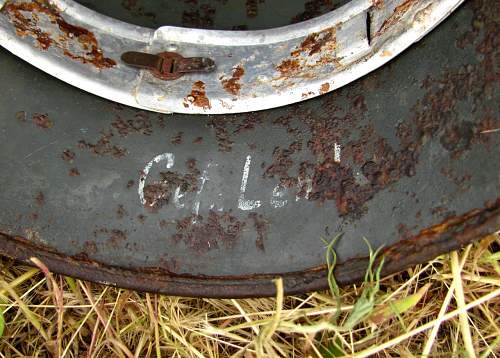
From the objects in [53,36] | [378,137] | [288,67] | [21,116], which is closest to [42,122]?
[21,116]

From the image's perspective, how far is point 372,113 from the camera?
105 cm

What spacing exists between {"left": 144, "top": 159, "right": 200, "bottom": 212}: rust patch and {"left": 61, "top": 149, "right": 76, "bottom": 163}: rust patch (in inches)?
5.7

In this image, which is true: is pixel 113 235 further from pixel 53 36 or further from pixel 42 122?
pixel 53 36

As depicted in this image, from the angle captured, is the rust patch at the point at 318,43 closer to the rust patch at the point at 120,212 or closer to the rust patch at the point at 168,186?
the rust patch at the point at 168,186

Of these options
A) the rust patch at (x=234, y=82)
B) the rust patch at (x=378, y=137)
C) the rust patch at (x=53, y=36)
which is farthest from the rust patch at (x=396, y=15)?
the rust patch at (x=53, y=36)

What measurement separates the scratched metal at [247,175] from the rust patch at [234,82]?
5 cm

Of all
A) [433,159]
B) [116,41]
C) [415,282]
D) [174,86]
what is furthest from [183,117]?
[415,282]

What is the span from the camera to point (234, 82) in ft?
3.71

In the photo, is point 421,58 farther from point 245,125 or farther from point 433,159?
point 245,125

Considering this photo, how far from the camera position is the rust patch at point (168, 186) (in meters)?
1.09

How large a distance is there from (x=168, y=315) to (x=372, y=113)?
61 cm

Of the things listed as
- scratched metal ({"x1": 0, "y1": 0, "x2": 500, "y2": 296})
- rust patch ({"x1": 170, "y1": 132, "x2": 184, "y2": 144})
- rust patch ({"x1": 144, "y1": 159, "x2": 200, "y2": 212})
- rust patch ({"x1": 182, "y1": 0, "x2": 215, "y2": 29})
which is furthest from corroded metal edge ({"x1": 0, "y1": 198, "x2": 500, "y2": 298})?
rust patch ({"x1": 182, "y1": 0, "x2": 215, "y2": 29})

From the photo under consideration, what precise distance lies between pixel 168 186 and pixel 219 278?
198 millimetres

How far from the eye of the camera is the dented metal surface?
103cm
